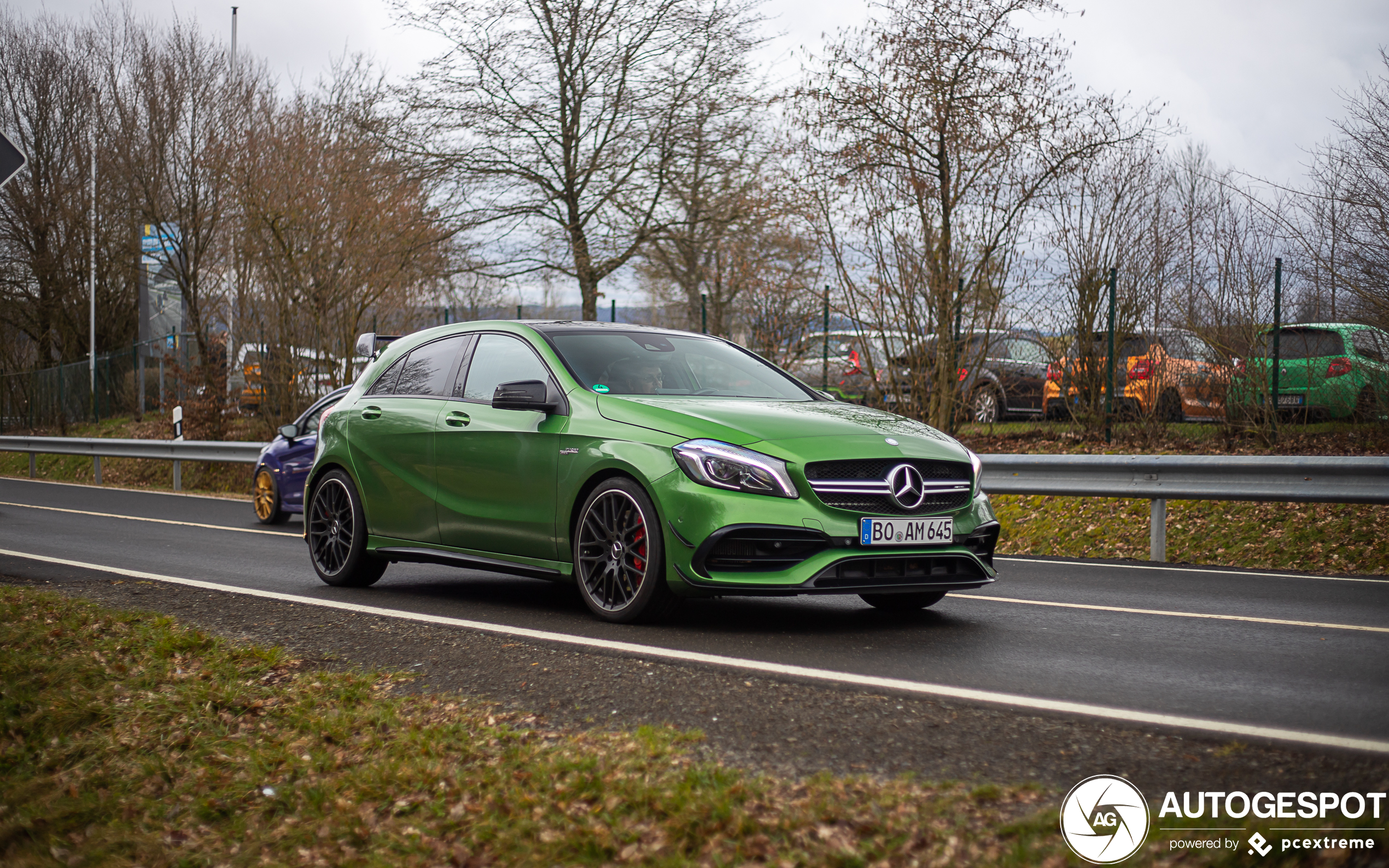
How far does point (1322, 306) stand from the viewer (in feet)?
44.0

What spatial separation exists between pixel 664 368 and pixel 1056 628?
105 inches

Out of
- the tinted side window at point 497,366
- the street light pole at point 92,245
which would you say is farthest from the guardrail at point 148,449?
the tinted side window at point 497,366

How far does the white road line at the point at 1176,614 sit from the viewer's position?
21.1 feet

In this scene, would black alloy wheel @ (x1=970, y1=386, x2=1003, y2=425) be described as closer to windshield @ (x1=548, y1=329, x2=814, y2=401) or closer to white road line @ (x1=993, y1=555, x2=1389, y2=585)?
white road line @ (x1=993, y1=555, x2=1389, y2=585)

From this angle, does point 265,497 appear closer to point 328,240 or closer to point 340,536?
point 340,536

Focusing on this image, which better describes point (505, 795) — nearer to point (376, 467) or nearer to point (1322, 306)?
point (376, 467)

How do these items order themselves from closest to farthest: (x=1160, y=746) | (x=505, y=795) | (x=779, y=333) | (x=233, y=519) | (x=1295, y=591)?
(x=505, y=795)
(x=1160, y=746)
(x=1295, y=591)
(x=233, y=519)
(x=779, y=333)

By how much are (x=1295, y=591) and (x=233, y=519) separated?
11.3 m

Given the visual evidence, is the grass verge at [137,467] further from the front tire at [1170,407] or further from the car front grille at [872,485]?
the car front grille at [872,485]

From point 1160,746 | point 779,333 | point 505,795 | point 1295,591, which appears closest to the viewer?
point 505,795

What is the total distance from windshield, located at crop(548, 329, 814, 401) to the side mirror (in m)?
0.25

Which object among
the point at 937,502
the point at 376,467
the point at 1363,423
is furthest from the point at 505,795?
the point at 1363,423

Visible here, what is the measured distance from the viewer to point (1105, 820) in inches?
128

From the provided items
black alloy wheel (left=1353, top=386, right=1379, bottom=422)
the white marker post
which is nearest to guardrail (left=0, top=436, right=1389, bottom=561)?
black alloy wheel (left=1353, top=386, right=1379, bottom=422)
